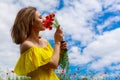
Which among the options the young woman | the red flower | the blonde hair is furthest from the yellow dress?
the red flower

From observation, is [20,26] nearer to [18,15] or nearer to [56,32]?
[18,15]

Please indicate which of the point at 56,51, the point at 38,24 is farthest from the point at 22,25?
the point at 56,51

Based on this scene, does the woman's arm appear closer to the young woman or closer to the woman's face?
the young woman

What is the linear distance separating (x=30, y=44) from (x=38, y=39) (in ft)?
0.46

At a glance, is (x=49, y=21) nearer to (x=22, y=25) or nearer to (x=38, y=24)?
(x=38, y=24)

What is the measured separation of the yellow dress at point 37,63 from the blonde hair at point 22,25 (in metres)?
0.17

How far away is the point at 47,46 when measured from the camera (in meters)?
4.18

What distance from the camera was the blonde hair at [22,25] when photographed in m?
4.04

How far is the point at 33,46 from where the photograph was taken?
4012 millimetres

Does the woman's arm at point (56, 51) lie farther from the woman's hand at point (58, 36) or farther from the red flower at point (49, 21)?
the red flower at point (49, 21)

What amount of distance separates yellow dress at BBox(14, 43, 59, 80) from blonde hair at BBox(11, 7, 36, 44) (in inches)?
6.5

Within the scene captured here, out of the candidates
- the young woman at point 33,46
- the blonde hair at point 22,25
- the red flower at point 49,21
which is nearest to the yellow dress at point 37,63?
the young woman at point 33,46

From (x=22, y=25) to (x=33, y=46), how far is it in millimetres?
251

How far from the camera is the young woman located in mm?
3941
